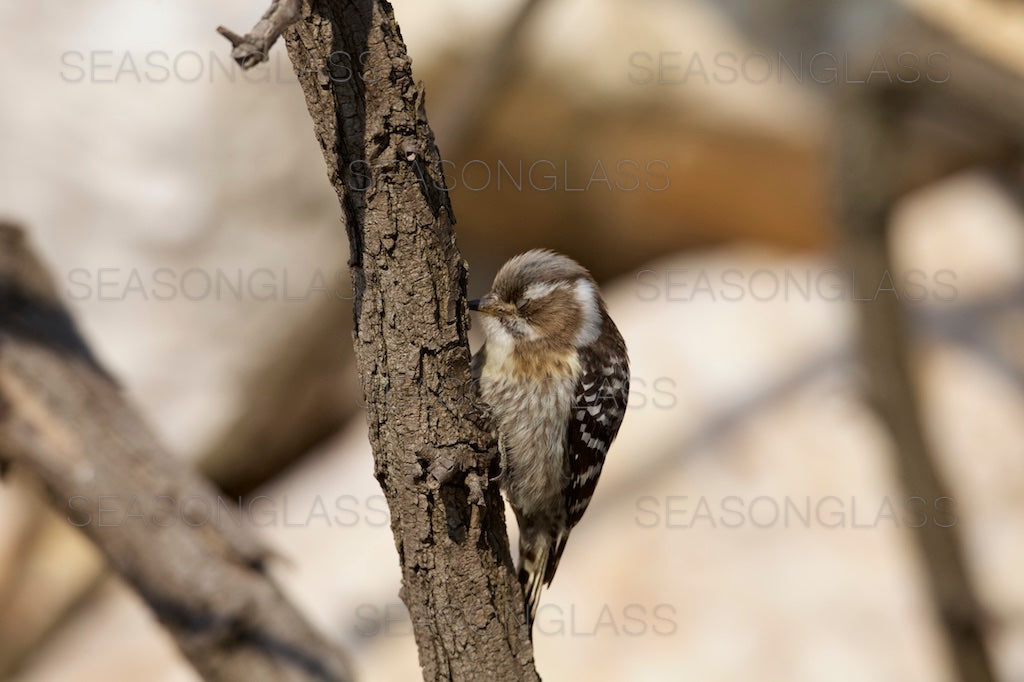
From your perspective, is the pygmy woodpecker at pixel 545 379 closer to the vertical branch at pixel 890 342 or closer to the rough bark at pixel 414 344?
the rough bark at pixel 414 344

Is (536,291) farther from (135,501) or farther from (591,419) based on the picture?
(135,501)

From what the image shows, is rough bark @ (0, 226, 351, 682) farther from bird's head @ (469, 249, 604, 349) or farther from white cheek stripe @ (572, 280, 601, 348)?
white cheek stripe @ (572, 280, 601, 348)

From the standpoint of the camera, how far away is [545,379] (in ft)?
12.1

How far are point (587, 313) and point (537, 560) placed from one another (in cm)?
91

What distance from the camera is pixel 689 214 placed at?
27.3ft

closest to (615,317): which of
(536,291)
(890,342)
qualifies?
(890,342)

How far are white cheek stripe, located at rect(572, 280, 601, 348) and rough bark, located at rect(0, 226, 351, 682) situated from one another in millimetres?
1394

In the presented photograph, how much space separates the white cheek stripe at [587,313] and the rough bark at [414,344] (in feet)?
3.71

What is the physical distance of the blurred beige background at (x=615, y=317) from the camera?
20.6 ft

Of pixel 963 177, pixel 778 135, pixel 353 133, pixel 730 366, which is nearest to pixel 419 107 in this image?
pixel 353 133

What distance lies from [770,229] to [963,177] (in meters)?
1.45

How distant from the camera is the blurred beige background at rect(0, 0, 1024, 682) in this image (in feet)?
20.6

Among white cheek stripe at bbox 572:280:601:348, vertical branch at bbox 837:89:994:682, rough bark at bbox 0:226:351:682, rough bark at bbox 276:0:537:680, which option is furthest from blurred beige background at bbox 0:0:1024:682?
rough bark at bbox 276:0:537:680

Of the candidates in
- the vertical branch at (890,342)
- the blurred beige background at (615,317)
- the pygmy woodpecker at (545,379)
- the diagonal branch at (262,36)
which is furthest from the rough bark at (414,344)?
the blurred beige background at (615,317)
